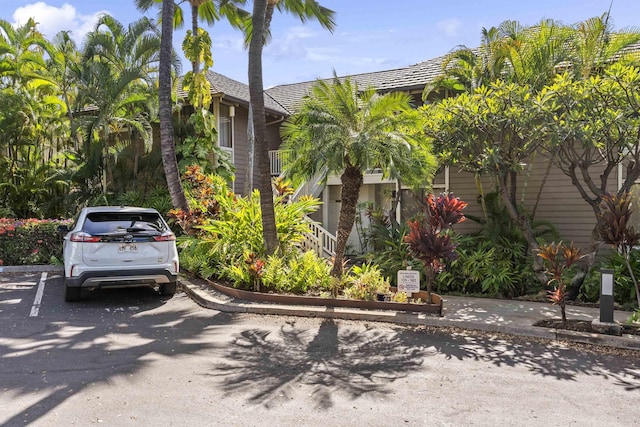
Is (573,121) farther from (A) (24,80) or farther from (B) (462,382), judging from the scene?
(A) (24,80)

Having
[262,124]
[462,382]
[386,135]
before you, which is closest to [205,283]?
[262,124]

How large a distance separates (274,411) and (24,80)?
16.9 metres

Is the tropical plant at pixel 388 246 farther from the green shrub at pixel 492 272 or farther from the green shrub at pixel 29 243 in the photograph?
the green shrub at pixel 29 243

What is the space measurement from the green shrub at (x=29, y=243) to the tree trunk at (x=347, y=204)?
7613 millimetres

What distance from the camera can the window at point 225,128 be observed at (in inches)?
712

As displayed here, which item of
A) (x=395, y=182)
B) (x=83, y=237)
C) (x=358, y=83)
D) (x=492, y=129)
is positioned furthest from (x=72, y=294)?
(x=395, y=182)

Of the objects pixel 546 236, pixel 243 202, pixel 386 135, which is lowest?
pixel 546 236

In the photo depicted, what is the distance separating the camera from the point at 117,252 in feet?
26.5

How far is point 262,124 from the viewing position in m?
9.23

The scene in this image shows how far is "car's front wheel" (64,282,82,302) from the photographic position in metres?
8.23

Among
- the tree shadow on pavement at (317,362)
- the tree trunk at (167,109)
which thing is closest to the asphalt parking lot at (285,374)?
the tree shadow on pavement at (317,362)

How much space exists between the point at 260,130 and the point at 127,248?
3.28 m

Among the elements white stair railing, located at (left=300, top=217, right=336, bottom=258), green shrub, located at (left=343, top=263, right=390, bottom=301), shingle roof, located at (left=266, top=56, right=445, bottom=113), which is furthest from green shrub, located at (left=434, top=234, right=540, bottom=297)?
shingle roof, located at (left=266, top=56, right=445, bottom=113)

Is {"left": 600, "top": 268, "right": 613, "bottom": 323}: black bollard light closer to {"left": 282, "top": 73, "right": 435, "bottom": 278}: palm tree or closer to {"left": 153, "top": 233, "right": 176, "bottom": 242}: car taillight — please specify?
{"left": 282, "top": 73, "right": 435, "bottom": 278}: palm tree
